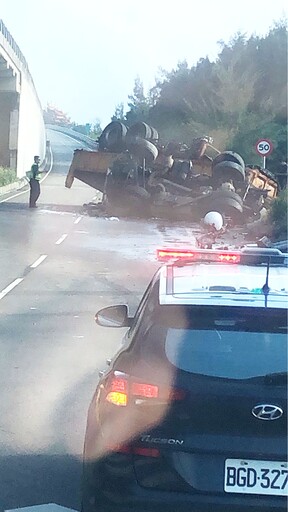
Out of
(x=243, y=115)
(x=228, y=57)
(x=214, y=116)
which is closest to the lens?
(x=243, y=115)

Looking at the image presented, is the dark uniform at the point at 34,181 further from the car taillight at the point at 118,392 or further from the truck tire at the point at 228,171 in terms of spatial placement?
the car taillight at the point at 118,392

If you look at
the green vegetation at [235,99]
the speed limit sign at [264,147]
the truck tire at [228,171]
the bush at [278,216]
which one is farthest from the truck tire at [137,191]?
the green vegetation at [235,99]

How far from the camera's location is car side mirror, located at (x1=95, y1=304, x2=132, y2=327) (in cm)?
595

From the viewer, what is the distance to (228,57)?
70.8 meters

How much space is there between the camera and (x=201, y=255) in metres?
5.31

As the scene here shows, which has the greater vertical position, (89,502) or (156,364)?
(156,364)

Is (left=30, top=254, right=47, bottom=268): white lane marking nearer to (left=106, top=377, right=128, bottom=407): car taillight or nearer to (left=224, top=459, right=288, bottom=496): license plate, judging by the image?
(left=106, top=377, right=128, bottom=407): car taillight

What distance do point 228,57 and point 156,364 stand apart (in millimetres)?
68525

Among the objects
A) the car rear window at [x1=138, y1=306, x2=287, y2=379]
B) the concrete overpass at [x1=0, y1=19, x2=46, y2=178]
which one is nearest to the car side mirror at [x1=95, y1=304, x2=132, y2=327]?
the car rear window at [x1=138, y1=306, x2=287, y2=379]

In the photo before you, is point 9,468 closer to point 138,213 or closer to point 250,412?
point 250,412

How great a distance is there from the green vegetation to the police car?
44452mm

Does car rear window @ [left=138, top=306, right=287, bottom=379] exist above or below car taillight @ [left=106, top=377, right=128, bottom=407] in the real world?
above

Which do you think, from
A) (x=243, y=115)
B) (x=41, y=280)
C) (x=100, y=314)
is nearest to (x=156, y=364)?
(x=100, y=314)

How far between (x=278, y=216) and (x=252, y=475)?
23914mm
